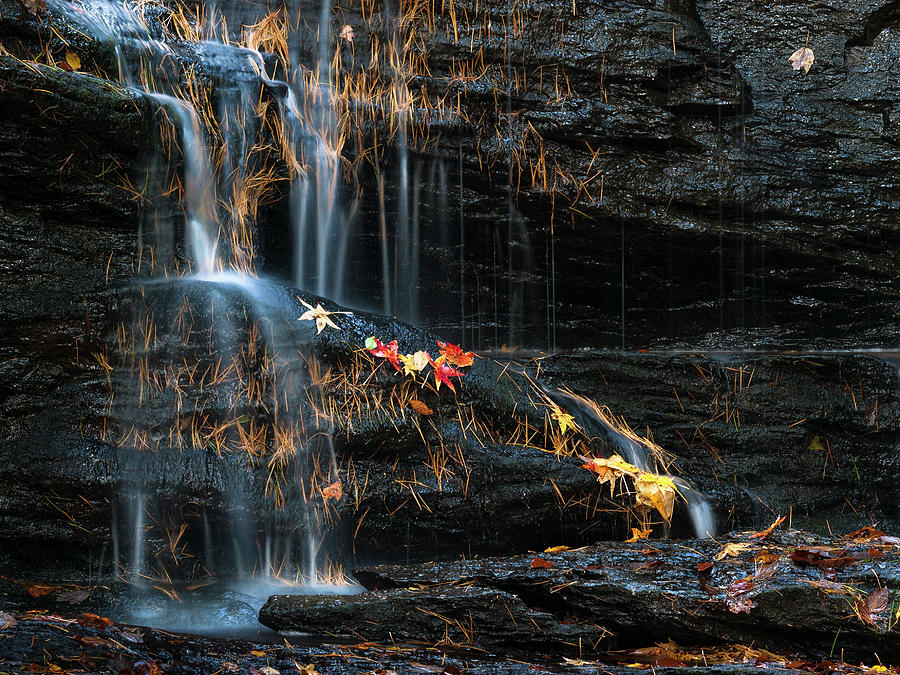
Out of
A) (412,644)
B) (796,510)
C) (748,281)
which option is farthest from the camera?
(748,281)

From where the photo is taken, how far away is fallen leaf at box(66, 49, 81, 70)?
4270 mm

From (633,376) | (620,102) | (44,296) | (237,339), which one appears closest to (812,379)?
(633,376)

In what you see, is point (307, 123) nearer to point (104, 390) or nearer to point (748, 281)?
point (104, 390)

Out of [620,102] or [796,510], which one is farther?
[620,102]

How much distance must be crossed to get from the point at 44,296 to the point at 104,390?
627 millimetres

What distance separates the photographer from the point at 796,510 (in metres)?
4.61

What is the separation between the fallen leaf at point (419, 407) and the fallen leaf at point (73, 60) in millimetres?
2861

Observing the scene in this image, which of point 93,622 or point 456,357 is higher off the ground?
point 456,357

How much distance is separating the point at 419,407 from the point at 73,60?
295 centimetres

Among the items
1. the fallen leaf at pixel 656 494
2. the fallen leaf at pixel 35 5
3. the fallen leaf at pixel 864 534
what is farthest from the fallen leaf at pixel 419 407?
the fallen leaf at pixel 35 5

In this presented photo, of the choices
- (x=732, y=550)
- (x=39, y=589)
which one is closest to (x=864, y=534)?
(x=732, y=550)

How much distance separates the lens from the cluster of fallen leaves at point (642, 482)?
3.78 meters

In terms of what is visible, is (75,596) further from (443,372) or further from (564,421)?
(564,421)

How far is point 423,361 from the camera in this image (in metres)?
4.08
